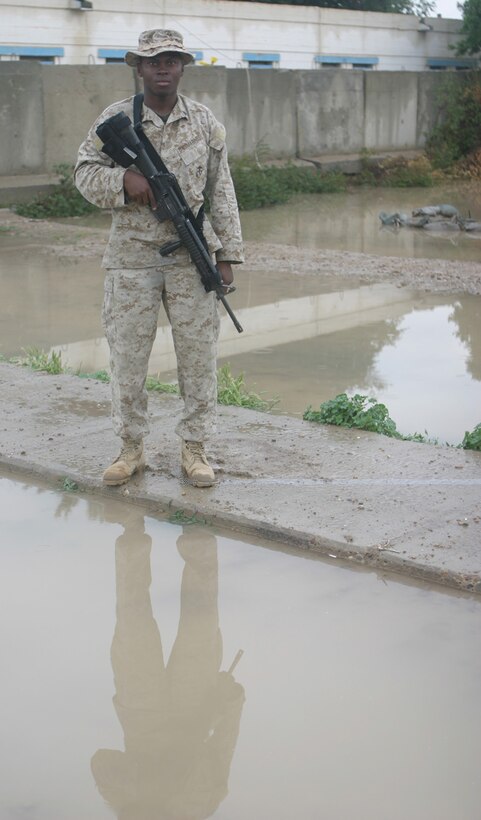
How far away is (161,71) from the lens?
4352 mm

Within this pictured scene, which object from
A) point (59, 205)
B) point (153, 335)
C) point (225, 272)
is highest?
point (225, 272)

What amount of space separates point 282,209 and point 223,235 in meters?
12.0

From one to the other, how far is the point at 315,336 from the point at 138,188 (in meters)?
3.97

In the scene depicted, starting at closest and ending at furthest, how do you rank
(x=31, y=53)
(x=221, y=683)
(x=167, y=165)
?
(x=221, y=683) < (x=167, y=165) < (x=31, y=53)

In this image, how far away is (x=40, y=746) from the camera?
296 centimetres

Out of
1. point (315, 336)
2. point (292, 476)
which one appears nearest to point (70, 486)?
point (292, 476)

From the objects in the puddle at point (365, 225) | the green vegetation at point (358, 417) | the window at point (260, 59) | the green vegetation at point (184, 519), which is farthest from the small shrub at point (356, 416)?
the window at point (260, 59)

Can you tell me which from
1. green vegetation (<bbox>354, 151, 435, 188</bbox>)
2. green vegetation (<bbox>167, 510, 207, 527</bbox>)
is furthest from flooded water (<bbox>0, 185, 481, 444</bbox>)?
green vegetation (<bbox>354, 151, 435, 188</bbox>)

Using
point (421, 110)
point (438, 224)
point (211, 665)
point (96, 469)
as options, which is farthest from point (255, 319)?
point (421, 110)

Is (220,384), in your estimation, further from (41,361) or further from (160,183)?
(160,183)

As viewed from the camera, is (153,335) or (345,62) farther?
(345,62)

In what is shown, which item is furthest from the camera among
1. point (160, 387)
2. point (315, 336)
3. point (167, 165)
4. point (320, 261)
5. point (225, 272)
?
point (320, 261)

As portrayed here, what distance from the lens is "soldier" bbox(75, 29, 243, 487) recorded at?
4.39m

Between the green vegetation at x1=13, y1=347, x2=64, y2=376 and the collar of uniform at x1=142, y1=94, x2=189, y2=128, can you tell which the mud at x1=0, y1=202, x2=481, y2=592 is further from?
the collar of uniform at x1=142, y1=94, x2=189, y2=128
